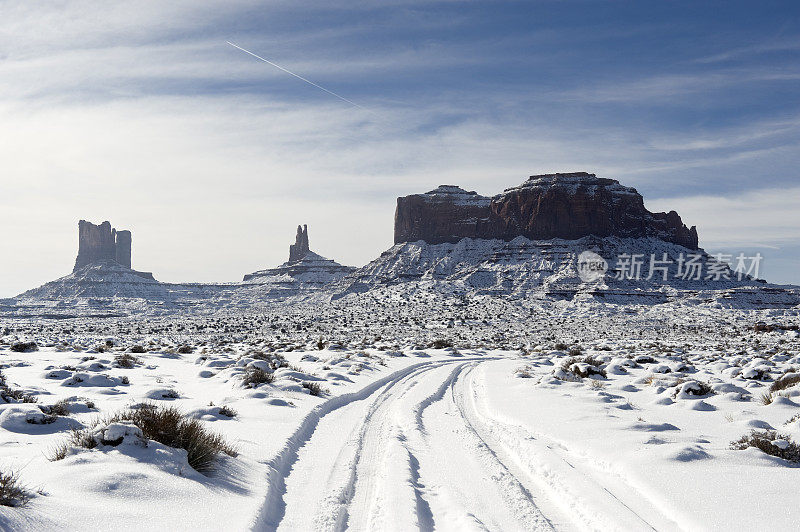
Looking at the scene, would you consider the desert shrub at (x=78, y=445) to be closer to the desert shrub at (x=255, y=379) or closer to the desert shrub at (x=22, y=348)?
the desert shrub at (x=255, y=379)

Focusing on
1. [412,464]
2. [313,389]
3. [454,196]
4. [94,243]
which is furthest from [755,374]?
[94,243]

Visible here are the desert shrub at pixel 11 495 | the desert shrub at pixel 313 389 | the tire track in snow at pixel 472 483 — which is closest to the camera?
the desert shrub at pixel 11 495

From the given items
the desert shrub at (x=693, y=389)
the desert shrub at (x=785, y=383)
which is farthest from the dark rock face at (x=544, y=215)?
the desert shrub at (x=693, y=389)

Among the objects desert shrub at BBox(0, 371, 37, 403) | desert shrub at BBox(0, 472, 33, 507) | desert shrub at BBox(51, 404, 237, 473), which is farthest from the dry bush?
desert shrub at BBox(0, 472, 33, 507)

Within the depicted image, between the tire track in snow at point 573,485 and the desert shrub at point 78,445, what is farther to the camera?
the desert shrub at point 78,445

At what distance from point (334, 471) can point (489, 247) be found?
438 feet

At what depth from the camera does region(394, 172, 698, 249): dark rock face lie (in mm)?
135000

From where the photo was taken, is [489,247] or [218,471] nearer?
[218,471]

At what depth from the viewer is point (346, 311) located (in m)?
96.6

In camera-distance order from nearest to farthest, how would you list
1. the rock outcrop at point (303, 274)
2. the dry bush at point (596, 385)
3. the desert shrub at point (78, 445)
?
the desert shrub at point (78, 445), the dry bush at point (596, 385), the rock outcrop at point (303, 274)

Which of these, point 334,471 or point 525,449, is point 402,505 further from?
point 525,449

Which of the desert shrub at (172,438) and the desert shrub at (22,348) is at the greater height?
the desert shrub at (172,438)

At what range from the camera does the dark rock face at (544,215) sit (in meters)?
135

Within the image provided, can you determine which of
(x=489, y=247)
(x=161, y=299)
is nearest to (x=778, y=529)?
(x=489, y=247)
